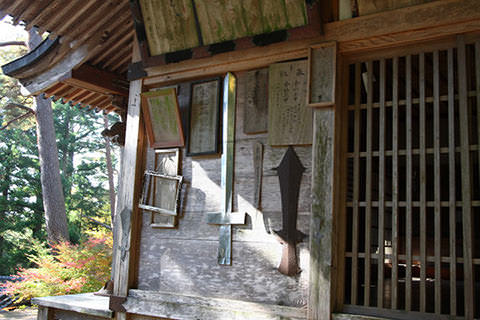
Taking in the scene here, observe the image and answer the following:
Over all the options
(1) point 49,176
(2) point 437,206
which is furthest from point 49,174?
(2) point 437,206

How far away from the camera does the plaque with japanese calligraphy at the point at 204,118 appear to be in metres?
4.59

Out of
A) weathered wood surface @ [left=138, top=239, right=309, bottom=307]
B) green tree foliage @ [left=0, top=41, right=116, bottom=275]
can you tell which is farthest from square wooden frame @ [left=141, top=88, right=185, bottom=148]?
green tree foliage @ [left=0, top=41, right=116, bottom=275]

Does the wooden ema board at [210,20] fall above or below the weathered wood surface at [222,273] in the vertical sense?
above

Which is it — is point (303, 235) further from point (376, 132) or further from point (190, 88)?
point (376, 132)

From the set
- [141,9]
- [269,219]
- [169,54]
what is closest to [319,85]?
[269,219]

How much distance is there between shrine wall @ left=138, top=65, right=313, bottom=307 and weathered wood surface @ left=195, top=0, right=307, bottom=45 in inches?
17.6

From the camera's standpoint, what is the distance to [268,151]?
13.9 feet

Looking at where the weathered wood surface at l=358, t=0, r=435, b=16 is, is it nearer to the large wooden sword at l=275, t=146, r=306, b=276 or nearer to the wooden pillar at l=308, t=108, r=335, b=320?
the wooden pillar at l=308, t=108, r=335, b=320

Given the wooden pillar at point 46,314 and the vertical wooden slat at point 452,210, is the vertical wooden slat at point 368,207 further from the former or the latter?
the wooden pillar at point 46,314

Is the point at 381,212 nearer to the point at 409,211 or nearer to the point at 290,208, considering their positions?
the point at 409,211

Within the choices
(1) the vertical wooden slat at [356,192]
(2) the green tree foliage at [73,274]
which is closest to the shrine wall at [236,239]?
(1) the vertical wooden slat at [356,192]

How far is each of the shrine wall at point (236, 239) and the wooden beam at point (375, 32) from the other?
0.23m

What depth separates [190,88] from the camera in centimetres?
484

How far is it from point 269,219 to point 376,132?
3154mm
